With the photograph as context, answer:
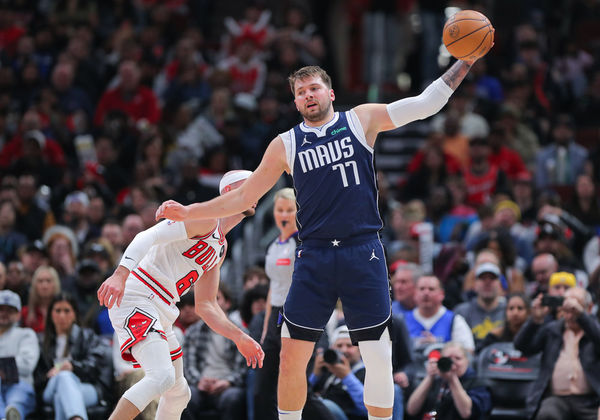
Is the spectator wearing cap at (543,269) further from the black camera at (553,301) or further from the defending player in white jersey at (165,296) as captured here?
the defending player in white jersey at (165,296)

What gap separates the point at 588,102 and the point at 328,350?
29.7 feet

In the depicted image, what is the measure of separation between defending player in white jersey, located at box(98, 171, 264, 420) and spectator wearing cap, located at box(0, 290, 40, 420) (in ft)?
8.69

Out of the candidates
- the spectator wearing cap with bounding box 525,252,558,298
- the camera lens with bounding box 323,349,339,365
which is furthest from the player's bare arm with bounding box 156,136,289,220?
the spectator wearing cap with bounding box 525,252,558,298

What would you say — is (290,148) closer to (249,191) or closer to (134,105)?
(249,191)

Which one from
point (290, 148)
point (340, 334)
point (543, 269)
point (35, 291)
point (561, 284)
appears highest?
point (290, 148)

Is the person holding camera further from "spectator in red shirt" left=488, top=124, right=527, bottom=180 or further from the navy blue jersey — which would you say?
"spectator in red shirt" left=488, top=124, right=527, bottom=180

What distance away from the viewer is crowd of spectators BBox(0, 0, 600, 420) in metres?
9.86

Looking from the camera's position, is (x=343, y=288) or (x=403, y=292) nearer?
(x=343, y=288)

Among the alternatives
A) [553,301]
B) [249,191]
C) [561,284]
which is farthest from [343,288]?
[561,284]

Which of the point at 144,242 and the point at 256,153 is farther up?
the point at 256,153

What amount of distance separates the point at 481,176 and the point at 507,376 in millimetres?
5061

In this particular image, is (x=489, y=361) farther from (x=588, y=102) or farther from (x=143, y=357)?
(x=588, y=102)

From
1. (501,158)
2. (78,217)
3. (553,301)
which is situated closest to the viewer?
(553,301)

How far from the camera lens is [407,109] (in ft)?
21.2
